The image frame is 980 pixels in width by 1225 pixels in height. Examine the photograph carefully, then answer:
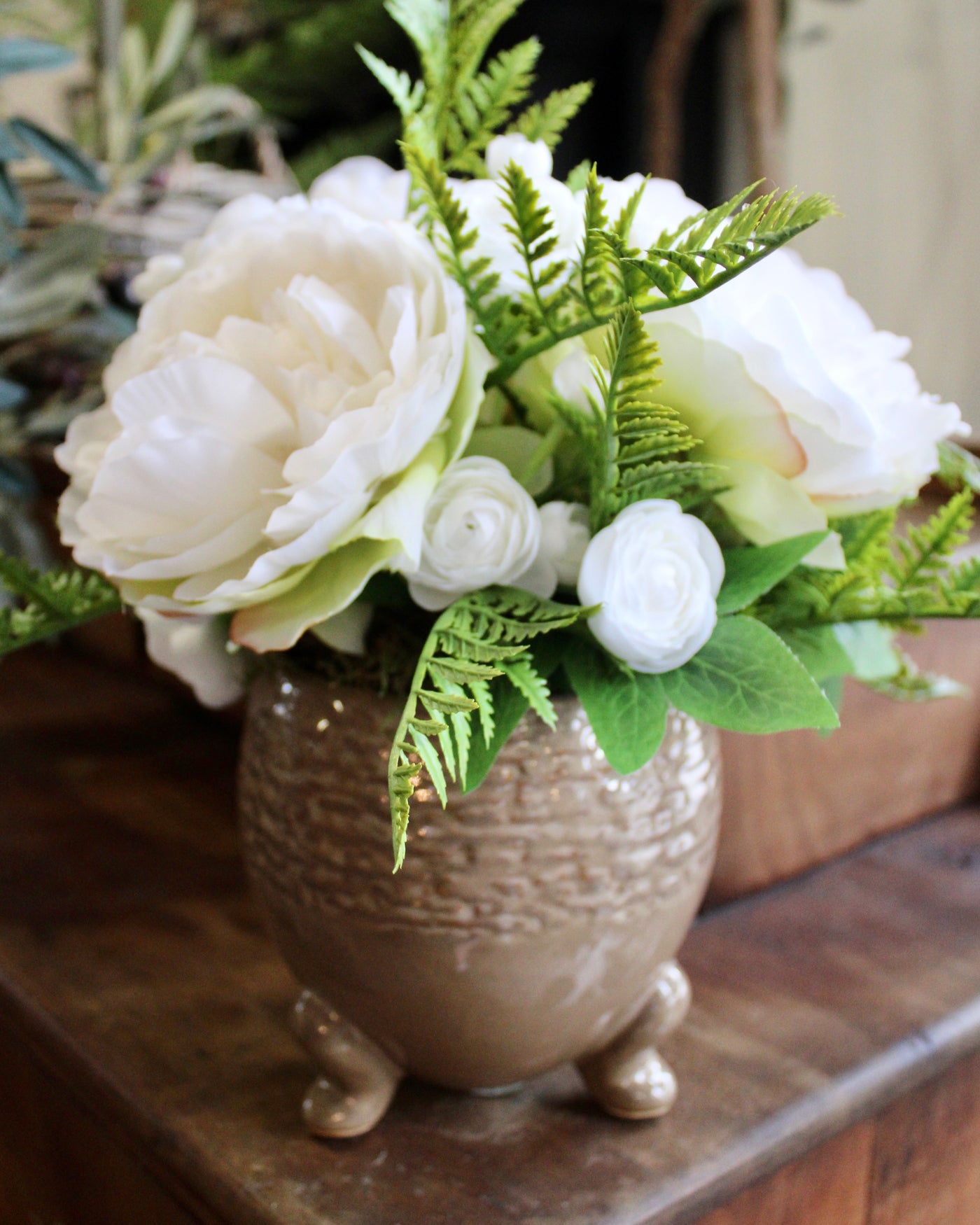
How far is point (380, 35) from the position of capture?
5.02 feet

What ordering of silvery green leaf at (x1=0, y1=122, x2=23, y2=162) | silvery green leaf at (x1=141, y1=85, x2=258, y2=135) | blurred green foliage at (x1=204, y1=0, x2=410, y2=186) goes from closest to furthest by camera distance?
silvery green leaf at (x1=0, y1=122, x2=23, y2=162) < silvery green leaf at (x1=141, y1=85, x2=258, y2=135) < blurred green foliage at (x1=204, y1=0, x2=410, y2=186)

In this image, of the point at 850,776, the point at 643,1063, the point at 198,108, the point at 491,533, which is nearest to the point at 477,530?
the point at 491,533

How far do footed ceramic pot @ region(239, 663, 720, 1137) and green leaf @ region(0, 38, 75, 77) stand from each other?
0.56 m

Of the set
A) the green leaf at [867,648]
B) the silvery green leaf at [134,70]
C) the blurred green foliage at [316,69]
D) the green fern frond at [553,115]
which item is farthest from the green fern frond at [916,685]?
the blurred green foliage at [316,69]

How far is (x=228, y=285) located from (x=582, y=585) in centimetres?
14

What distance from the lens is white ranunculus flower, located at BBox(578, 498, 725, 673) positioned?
28cm

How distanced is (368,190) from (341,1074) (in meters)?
0.30

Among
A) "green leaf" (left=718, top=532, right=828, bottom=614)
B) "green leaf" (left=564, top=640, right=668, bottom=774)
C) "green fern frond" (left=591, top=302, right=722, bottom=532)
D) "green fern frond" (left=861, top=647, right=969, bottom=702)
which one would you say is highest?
"green fern frond" (left=591, top=302, right=722, bottom=532)

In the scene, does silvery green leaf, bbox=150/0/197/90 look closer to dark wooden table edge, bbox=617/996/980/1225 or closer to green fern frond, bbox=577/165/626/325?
green fern frond, bbox=577/165/626/325

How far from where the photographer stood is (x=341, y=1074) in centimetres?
37

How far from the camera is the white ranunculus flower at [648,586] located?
285 millimetres

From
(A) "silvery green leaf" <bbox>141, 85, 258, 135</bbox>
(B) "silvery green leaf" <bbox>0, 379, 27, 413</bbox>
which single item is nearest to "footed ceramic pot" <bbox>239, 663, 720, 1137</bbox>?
(B) "silvery green leaf" <bbox>0, 379, 27, 413</bbox>

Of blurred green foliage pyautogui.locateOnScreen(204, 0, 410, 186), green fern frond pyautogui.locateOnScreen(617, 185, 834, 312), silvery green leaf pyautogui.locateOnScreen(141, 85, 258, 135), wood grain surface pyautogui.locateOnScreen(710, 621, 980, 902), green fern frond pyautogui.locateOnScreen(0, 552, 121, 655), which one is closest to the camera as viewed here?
green fern frond pyautogui.locateOnScreen(617, 185, 834, 312)

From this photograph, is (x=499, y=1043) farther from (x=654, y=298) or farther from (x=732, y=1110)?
(x=654, y=298)
